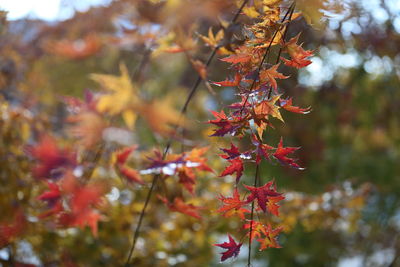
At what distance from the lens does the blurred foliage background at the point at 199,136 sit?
3.81ft

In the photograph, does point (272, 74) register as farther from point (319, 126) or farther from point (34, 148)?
point (319, 126)

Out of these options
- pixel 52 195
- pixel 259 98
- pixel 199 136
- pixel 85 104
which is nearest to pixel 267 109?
pixel 259 98

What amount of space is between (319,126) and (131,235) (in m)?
1.75

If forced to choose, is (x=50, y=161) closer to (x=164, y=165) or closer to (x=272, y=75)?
(x=164, y=165)

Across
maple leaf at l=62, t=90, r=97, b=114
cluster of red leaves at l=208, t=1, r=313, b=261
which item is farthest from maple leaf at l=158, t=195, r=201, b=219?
maple leaf at l=62, t=90, r=97, b=114

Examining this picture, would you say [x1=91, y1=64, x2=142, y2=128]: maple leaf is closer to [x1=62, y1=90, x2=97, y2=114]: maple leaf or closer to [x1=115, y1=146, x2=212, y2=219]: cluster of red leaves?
[x1=62, y1=90, x2=97, y2=114]: maple leaf

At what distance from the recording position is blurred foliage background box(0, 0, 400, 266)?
45.7 inches

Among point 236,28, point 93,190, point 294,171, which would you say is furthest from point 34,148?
point 294,171

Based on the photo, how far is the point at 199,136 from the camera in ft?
9.33

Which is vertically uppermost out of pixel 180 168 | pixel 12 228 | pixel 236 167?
pixel 236 167

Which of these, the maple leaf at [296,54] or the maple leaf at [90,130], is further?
the maple leaf at [90,130]

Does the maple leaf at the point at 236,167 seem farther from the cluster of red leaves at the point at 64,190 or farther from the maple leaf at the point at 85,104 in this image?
the maple leaf at the point at 85,104

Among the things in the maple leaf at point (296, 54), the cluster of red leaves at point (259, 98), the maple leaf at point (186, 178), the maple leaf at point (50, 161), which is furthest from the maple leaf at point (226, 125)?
the maple leaf at point (50, 161)

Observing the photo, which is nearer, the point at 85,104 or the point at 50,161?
the point at 50,161
